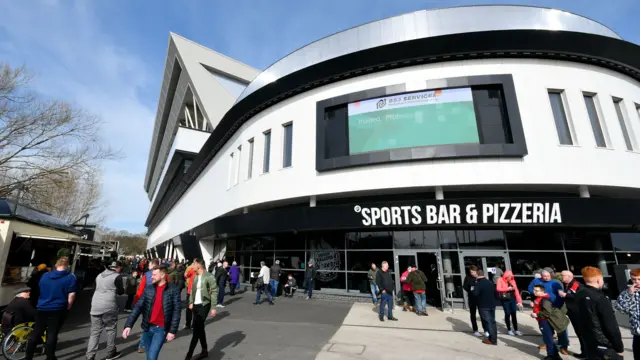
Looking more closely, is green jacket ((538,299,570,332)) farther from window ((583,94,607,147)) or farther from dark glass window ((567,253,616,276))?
window ((583,94,607,147))

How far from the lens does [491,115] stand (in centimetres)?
1244

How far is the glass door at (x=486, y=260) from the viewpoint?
39.6 ft

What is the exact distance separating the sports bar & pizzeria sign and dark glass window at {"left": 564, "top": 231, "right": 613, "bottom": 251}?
103 inches

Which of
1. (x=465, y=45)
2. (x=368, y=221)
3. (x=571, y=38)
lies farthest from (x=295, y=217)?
(x=571, y=38)

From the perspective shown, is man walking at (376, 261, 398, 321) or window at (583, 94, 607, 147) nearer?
man walking at (376, 261, 398, 321)

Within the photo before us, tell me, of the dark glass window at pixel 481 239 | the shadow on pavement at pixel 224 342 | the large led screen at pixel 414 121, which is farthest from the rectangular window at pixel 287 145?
the shadow on pavement at pixel 224 342

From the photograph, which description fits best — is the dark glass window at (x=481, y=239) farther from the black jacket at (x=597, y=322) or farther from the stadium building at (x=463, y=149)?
the black jacket at (x=597, y=322)

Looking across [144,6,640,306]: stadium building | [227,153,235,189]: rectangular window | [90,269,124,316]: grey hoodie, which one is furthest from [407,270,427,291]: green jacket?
[227,153,235,189]: rectangular window

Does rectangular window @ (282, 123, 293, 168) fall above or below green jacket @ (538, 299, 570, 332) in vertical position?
above

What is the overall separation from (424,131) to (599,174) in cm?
692

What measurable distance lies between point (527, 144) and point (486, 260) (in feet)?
16.5

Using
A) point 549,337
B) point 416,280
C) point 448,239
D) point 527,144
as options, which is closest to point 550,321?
point 549,337

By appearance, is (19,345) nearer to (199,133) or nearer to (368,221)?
(368,221)

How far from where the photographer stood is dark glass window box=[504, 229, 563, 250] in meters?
12.3
